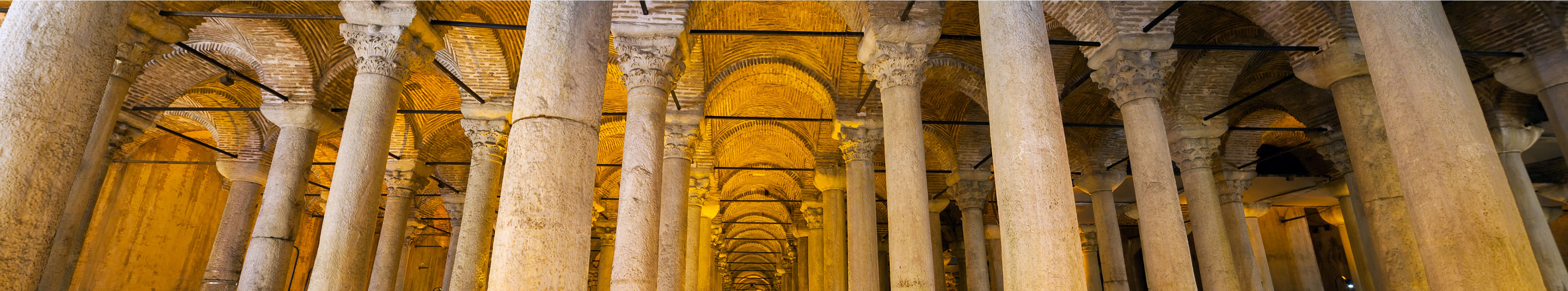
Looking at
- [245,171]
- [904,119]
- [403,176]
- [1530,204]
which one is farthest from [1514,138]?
[245,171]

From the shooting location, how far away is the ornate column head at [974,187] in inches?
571

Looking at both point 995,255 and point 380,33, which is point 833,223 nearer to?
point 995,255

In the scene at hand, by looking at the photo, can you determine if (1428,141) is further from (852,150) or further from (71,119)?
(71,119)

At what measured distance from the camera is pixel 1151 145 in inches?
306

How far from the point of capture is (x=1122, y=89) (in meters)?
8.14

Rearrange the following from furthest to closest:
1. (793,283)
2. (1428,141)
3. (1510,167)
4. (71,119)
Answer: (793,283)
(1510,167)
(1428,141)
(71,119)

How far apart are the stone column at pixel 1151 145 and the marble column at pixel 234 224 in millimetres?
9541

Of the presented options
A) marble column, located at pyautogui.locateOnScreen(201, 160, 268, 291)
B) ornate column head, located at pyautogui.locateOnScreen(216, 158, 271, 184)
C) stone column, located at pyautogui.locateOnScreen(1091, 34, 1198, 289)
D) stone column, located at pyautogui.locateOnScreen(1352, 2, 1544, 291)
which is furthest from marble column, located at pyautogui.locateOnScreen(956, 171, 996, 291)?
ornate column head, located at pyautogui.locateOnScreen(216, 158, 271, 184)

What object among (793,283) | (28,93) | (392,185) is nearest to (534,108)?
(28,93)

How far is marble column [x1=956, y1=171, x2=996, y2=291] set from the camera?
14430mm

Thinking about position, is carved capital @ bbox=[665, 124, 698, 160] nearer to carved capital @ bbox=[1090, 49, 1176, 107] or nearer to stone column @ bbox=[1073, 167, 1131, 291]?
carved capital @ bbox=[1090, 49, 1176, 107]

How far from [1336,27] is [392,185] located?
43.5ft

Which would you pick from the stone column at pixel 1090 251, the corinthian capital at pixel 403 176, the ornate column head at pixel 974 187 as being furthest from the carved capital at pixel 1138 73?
the stone column at pixel 1090 251

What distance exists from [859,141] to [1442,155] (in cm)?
701
